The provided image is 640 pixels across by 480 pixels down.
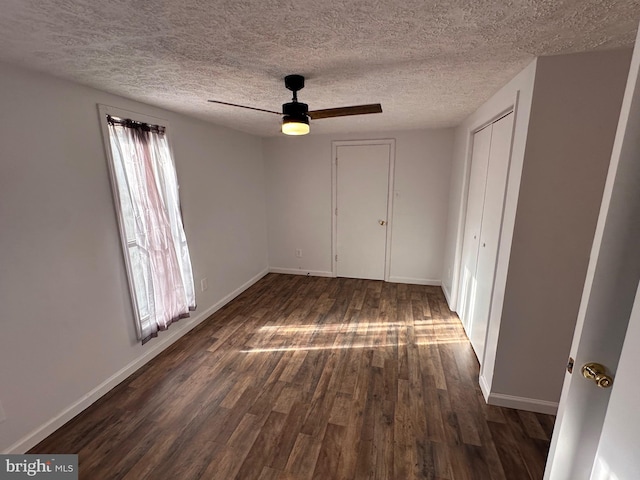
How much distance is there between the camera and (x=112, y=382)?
217 centimetres

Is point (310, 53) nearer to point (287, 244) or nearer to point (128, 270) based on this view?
point (128, 270)

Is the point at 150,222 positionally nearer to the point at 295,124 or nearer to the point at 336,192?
the point at 295,124

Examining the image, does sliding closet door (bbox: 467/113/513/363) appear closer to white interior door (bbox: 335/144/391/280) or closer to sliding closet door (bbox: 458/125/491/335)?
sliding closet door (bbox: 458/125/491/335)

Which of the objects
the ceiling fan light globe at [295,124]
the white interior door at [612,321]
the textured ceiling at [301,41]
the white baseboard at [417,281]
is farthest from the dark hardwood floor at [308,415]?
the textured ceiling at [301,41]

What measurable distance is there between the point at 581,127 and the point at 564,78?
0.27 metres

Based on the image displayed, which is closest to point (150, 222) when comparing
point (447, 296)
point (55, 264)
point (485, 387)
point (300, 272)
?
point (55, 264)

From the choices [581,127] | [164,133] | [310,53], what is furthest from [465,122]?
[164,133]

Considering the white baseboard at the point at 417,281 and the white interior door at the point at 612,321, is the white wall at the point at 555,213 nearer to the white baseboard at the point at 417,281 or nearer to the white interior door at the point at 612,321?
the white interior door at the point at 612,321

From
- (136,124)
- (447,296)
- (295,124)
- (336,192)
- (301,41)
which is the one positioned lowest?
(447,296)

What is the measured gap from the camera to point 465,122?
3.11 meters

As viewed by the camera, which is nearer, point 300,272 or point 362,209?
point 362,209

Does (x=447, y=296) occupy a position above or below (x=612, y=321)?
below

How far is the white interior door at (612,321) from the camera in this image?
0.80 metres

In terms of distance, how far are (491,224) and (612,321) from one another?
1.40 meters
